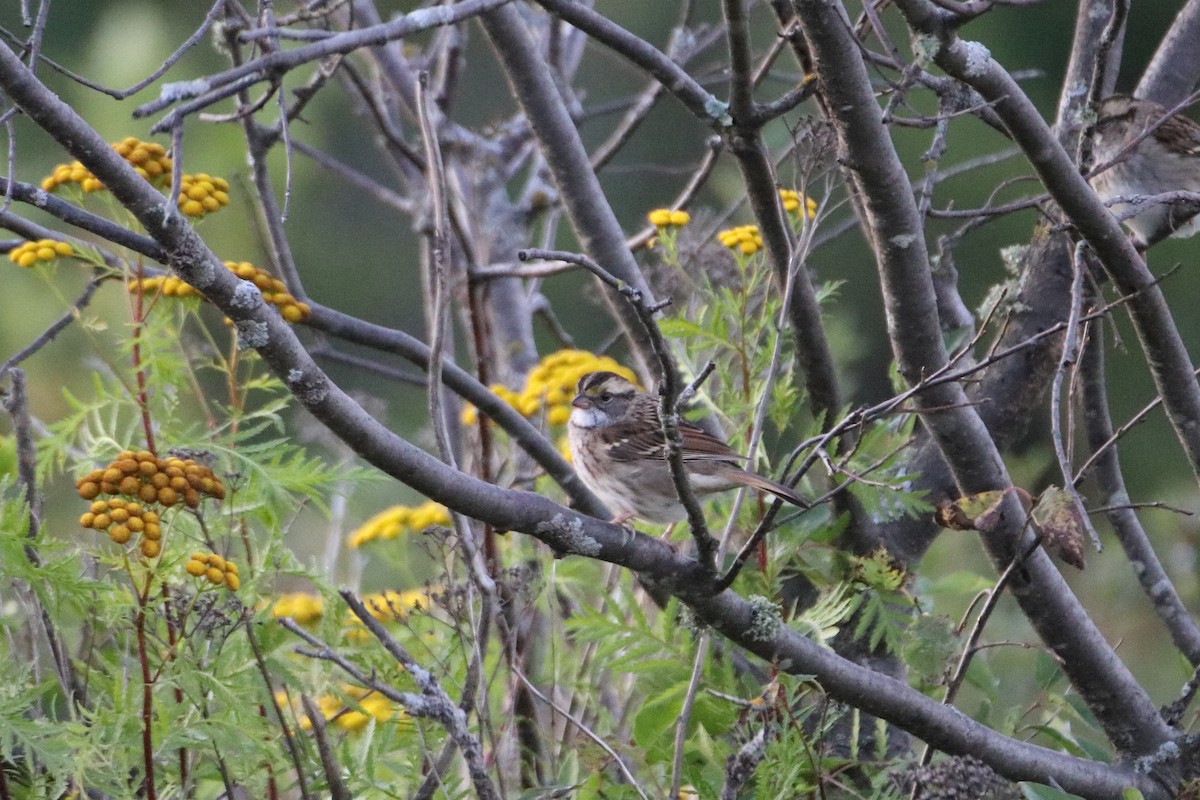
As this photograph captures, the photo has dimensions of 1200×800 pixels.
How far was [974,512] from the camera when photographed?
7.47 ft

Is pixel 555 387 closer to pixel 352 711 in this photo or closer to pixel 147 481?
pixel 352 711

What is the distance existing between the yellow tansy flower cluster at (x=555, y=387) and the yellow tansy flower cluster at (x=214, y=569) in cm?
138

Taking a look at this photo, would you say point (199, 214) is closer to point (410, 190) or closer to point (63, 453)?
point (63, 453)

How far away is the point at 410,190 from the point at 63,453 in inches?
114

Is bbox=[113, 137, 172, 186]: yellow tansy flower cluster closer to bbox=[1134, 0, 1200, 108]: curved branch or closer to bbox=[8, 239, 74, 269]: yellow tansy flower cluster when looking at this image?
bbox=[8, 239, 74, 269]: yellow tansy flower cluster

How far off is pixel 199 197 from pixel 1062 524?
1.67 m

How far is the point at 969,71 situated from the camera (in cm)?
234

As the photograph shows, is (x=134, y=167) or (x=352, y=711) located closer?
(x=134, y=167)

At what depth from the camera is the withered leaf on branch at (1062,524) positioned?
83.6 inches

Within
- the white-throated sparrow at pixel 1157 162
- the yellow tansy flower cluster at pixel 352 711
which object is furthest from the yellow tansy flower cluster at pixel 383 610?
the white-throated sparrow at pixel 1157 162

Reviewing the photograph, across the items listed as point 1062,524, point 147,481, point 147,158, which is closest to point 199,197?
point 147,158

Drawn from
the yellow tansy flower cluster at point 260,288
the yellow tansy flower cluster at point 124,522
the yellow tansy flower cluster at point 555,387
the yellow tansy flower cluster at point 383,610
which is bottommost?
the yellow tansy flower cluster at point 383,610

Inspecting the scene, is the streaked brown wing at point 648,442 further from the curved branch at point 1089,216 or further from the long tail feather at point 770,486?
the curved branch at point 1089,216

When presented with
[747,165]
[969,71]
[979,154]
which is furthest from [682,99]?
[979,154]
